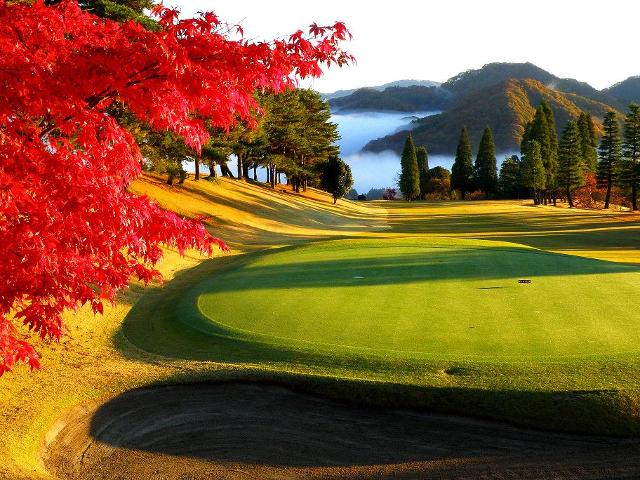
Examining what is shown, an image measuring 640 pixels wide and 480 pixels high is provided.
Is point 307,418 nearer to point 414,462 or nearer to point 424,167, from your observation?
point 414,462

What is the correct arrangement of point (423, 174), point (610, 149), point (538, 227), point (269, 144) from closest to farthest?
point (538, 227)
point (269, 144)
point (610, 149)
point (423, 174)

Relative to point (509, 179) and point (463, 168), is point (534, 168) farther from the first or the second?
point (463, 168)

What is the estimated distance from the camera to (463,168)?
104562 mm

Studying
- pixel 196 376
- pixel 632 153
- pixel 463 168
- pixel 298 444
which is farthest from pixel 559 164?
pixel 298 444

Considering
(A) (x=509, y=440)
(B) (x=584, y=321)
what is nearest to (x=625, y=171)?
(B) (x=584, y=321)

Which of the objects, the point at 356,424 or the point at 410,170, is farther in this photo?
the point at 410,170

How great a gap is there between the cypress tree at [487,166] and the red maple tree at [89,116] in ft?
316

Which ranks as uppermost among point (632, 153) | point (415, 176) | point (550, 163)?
point (632, 153)

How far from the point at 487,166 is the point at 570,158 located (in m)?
26.0

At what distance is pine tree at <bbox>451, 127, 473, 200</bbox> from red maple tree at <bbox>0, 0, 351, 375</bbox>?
324 feet

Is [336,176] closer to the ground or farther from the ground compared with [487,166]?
closer to the ground

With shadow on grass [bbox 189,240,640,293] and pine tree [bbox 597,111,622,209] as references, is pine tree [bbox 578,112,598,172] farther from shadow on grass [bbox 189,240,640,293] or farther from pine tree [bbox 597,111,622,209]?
shadow on grass [bbox 189,240,640,293]

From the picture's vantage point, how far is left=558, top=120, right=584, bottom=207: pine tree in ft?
244

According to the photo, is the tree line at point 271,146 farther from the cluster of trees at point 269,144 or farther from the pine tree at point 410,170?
the pine tree at point 410,170
